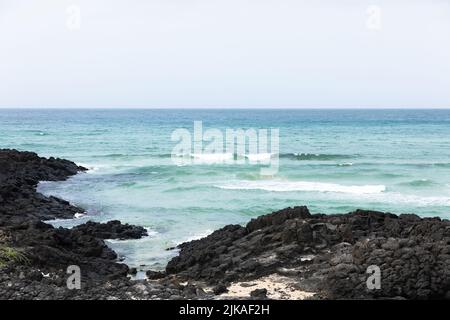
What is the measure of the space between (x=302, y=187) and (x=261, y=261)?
1608 centimetres

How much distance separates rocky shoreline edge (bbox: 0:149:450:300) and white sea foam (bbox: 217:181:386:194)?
34.8ft

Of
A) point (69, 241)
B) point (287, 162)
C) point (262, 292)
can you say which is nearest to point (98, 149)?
point (287, 162)

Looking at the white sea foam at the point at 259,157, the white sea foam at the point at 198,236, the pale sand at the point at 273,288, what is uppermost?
the pale sand at the point at 273,288

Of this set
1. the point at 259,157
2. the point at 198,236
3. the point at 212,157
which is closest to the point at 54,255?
the point at 198,236

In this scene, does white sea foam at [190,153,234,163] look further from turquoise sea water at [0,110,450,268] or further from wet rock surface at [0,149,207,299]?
wet rock surface at [0,149,207,299]

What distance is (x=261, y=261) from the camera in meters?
Answer: 11.7

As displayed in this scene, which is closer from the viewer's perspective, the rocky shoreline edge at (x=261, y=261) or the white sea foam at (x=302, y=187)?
the rocky shoreline edge at (x=261, y=261)

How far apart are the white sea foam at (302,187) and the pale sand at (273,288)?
15.7 metres

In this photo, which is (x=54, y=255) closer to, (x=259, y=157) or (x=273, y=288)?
(x=273, y=288)

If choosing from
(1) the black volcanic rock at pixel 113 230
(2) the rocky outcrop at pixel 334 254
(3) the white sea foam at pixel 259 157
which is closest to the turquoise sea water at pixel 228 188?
(1) the black volcanic rock at pixel 113 230

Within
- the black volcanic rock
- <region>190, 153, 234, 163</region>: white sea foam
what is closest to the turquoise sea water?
the black volcanic rock

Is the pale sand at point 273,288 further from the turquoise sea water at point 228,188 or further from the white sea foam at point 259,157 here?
the white sea foam at point 259,157

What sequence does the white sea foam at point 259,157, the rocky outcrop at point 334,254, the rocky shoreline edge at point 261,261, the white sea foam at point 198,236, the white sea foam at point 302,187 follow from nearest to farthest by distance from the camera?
the rocky shoreline edge at point 261,261, the rocky outcrop at point 334,254, the white sea foam at point 198,236, the white sea foam at point 302,187, the white sea foam at point 259,157

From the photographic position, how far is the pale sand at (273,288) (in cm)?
955
